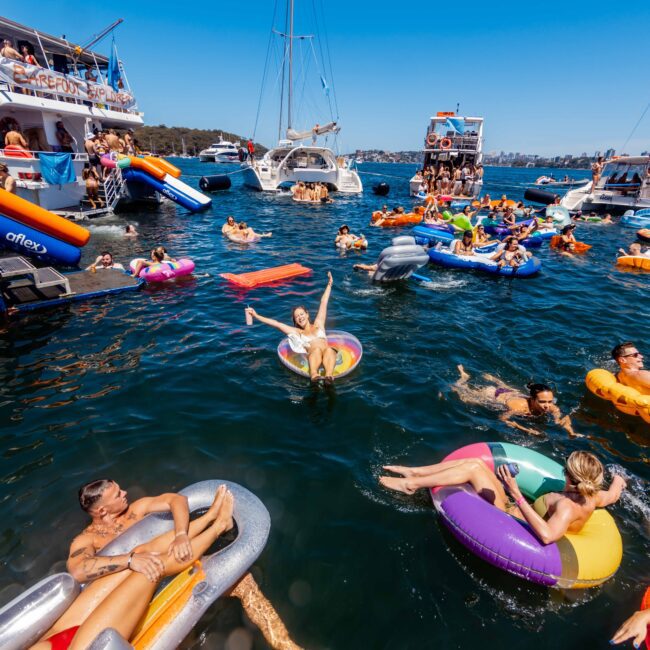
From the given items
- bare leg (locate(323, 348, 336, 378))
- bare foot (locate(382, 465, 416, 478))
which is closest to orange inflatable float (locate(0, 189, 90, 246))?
bare leg (locate(323, 348, 336, 378))

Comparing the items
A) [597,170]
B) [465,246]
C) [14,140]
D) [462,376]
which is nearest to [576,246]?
[465,246]

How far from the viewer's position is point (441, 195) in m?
28.7

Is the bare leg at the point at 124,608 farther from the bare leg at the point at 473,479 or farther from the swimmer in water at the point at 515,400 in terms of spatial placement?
the swimmer in water at the point at 515,400

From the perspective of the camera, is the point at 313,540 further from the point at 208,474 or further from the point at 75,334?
the point at 75,334

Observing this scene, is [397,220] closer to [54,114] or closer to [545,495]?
[54,114]

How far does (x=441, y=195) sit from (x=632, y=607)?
2852cm

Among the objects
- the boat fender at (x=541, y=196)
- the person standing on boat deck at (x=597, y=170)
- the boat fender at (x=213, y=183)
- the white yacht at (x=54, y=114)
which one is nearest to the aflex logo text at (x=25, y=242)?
the white yacht at (x=54, y=114)

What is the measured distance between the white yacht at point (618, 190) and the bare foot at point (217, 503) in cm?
2908

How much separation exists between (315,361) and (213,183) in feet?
92.8

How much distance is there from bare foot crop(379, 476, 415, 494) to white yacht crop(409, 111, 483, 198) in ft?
95.3

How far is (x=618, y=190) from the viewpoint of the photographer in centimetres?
2555

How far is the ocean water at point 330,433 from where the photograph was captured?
3432 mm

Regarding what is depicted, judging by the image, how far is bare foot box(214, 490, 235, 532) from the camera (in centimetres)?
366

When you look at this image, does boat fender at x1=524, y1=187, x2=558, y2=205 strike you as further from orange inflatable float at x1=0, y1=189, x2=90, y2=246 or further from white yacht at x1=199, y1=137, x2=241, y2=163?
white yacht at x1=199, y1=137, x2=241, y2=163
